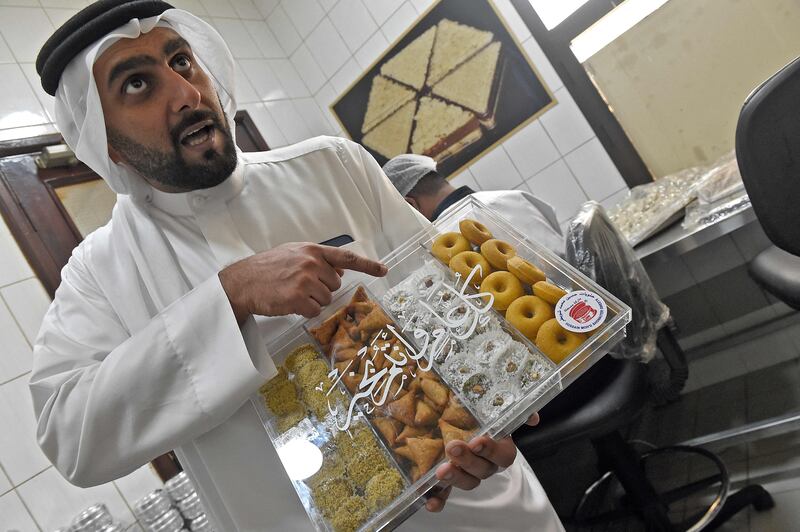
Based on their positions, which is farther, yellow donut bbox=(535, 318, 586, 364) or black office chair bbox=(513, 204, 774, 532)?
black office chair bbox=(513, 204, 774, 532)

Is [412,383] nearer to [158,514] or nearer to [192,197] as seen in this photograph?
[192,197]

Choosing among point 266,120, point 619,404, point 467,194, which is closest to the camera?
point 619,404

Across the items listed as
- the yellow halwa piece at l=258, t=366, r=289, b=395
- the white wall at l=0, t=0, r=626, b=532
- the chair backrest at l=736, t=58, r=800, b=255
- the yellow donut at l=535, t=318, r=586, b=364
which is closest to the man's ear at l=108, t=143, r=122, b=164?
the yellow halwa piece at l=258, t=366, r=289, b=395

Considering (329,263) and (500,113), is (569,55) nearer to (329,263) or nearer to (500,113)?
(500,113)

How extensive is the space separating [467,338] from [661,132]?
257cm

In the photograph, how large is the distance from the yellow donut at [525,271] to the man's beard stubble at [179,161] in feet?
2.16

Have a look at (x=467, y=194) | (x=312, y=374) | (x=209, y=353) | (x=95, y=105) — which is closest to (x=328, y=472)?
(x=312, y=374)

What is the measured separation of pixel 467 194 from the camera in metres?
2.55

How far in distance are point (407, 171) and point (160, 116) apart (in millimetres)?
1852

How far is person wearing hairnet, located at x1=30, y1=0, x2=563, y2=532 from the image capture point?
924 mm

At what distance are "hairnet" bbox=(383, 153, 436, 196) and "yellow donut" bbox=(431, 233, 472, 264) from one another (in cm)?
195

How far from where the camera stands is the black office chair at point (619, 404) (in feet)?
5.33

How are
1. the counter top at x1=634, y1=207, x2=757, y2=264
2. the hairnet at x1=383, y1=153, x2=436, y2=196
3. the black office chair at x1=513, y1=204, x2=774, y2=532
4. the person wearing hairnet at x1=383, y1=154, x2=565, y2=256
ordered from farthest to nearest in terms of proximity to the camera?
the hairnet at x1=383, y1=153, x2=436, y2=196 → the person wearing hairnet at x1=383, y1=154, x2=565, y2=256 → the counter top at x1=634, y1=207, x2=757, y2=264 → the black office chair at x1=513, y1=204, x2=774, y2=532

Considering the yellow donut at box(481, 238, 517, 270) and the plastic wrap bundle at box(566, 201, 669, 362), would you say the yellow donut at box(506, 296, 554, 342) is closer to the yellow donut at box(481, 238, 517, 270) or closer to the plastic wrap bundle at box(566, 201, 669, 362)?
the yellow donut at box(481, 238, 517, 270)
